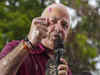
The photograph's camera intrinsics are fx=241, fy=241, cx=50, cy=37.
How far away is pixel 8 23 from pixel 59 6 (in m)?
1.58

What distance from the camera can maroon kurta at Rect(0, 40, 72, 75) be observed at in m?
1.10

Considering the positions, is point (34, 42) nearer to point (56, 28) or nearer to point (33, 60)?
point (56, 28)

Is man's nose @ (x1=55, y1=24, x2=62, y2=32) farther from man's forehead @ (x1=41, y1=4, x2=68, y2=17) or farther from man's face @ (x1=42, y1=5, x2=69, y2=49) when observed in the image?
man's forehead @ (x1=41, y1=4, x2=68, y2=17)

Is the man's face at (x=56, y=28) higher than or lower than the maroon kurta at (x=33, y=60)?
higher

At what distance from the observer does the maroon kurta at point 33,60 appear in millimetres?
1098

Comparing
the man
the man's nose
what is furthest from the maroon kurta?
the man's nose

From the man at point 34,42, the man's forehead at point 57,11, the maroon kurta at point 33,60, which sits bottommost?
the maroon kurta at point 33,60

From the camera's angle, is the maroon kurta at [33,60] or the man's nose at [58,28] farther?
the maroon kurta at [33,60]

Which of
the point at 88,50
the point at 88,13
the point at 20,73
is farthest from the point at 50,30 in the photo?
the point at 88,50

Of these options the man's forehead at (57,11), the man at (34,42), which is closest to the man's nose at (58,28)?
the man at (34,42)

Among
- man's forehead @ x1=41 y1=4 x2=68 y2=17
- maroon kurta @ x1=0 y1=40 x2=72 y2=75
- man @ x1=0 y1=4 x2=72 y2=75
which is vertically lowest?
Answer: maroon kurta @ x1=0 y1=40 x2=72 y2=75

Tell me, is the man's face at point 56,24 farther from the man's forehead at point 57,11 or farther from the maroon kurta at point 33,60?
the maroon kurta at point 33,60

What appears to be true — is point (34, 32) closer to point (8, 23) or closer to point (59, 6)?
point (59, 6)

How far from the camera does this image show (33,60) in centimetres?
117
